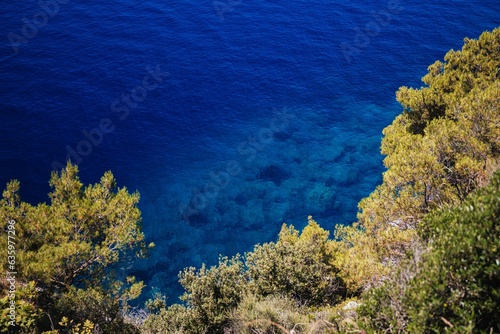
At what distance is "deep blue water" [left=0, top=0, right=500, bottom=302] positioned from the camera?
37844mm

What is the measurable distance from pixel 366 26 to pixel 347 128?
26403mm

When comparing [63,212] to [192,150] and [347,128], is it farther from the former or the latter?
[347,128]

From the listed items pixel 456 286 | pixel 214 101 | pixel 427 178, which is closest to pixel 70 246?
pixel 456 286

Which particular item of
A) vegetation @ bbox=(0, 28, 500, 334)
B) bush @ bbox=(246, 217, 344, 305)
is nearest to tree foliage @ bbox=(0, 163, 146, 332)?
vegetation @ bbox=(0, 28, 500, 334)

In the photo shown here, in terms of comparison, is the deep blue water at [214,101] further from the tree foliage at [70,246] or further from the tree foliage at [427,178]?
the tree foliage at [427,178]

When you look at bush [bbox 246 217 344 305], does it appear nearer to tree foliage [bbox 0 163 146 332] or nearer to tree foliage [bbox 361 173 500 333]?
tree foliage [bbox 0 163 146 332]

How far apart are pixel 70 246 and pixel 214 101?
3509 cm

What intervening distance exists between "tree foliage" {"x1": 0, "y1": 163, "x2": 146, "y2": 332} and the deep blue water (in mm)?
12763

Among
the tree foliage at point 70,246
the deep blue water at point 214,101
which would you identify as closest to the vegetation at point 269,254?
the tree foliage at point 70,246

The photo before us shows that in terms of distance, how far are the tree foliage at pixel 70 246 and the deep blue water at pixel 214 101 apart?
12763mm

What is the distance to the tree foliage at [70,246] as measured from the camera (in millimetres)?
17375

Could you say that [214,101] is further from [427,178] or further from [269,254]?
[427,178]

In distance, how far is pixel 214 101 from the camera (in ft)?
165

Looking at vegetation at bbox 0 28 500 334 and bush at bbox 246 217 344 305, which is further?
bush at bbox 246 217 344 305
